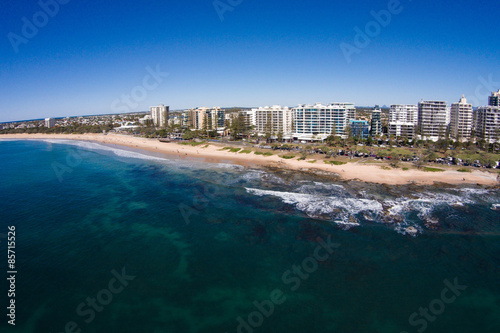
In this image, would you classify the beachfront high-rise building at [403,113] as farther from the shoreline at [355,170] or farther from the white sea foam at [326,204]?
the white sea foam at [326,204]

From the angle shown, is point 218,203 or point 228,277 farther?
point 218,203

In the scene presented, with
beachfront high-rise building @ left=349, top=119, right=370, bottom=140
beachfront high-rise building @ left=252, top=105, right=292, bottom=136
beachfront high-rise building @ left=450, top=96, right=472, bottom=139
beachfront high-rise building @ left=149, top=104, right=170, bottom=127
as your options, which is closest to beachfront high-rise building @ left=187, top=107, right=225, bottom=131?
beachfront high-rise building @ left=252, top=105, right=292, bottom=136

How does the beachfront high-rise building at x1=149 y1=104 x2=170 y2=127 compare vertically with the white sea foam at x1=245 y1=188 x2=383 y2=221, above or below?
above

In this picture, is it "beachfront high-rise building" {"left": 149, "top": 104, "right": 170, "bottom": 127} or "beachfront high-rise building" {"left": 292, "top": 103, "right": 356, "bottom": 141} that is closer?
"beachfront high-rise building" {"left": 292, "top": 103, "right": 356, "bottom": 141}

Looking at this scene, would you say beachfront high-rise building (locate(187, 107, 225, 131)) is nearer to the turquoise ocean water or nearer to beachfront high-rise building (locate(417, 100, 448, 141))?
beachfront high-rise building (locate(417, 100, 448, 141))

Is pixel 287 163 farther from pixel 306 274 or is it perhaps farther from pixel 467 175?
pixel 306 274

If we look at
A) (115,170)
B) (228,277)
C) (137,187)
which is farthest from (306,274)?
(115,170)

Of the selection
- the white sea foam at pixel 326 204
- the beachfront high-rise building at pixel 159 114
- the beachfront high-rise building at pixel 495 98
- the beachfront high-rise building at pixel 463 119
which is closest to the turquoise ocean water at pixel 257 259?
the white sea foam at pixel 326 204
